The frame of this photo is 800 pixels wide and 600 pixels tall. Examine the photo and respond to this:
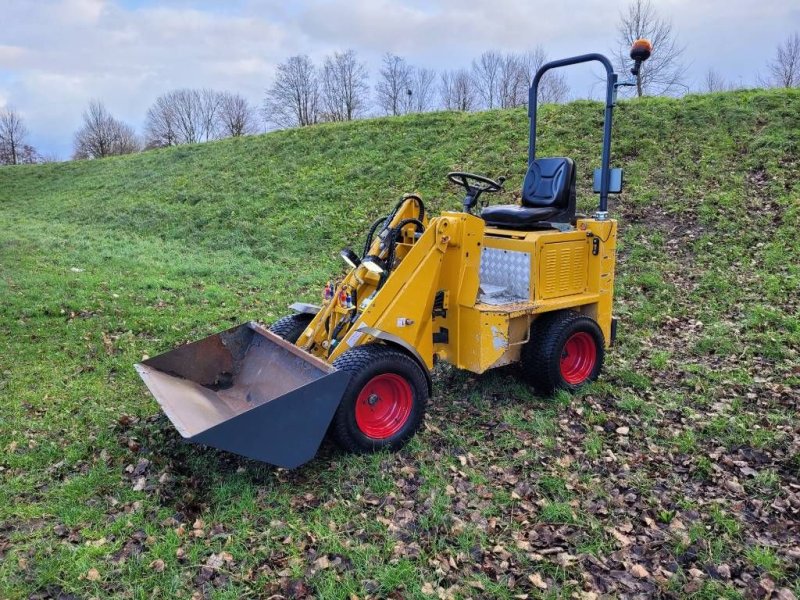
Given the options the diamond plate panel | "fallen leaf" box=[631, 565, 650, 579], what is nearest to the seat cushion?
the diamond plate panel

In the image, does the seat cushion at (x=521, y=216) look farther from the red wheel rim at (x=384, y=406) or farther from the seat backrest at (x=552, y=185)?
the red wheel rim at (x=384, y=406)

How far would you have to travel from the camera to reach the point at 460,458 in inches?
166

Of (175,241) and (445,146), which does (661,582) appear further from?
(445,146)

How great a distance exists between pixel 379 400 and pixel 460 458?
699 mm

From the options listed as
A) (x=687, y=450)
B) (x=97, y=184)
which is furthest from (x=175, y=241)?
(x=687, y=450)

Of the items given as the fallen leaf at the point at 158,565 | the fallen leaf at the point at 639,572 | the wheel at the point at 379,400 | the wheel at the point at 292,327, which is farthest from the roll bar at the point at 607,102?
the fallen leaf at the point at 158,565

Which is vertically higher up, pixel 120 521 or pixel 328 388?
pixel 328 388

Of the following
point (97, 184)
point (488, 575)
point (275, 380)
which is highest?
point (97, 184)

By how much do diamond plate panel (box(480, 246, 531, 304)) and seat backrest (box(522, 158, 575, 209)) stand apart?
632 mm

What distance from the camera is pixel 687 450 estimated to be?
430 cm

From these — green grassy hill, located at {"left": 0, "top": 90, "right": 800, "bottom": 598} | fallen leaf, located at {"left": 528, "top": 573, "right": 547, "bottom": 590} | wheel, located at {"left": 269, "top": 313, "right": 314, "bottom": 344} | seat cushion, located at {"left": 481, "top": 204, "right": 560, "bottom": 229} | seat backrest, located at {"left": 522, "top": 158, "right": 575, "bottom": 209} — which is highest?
seat backrest, located at {"left": 522, "top": 158, "right": 575, "bottom": 209}

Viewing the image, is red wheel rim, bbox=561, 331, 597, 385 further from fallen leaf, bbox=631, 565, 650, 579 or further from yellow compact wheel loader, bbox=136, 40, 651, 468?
fallen leaf, bbox=631, 565, 650, 579

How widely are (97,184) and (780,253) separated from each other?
2039cm

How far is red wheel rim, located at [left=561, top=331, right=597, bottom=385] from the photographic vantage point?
540 cm
